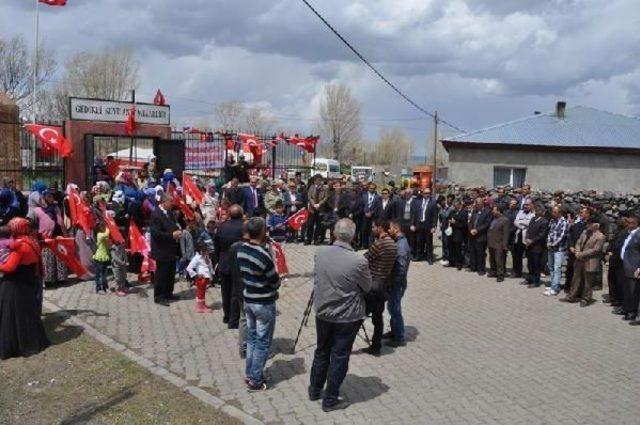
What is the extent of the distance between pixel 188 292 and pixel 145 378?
13.9ft

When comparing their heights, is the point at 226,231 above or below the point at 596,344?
above

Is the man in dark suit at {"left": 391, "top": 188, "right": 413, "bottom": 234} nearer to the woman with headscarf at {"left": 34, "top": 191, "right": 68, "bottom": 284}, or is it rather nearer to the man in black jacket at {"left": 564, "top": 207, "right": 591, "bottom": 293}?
the man in black jacket at {"left": 564, "top": 207, "right": 591, "bottom": 293}

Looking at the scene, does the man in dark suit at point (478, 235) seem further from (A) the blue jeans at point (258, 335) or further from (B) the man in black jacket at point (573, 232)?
(A) the blue jeans at point (258, 335)

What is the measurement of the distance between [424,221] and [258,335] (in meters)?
9.28

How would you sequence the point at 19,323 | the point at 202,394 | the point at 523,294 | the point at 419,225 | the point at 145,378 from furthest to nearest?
the point at 419,225, the point at 523,294, the point at 19,323, the point at 145,378, the point at 202,394

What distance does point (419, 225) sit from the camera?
15.1 metres

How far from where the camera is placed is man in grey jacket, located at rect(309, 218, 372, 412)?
589 centimetres

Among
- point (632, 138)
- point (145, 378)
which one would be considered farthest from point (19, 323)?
point (632, 138)

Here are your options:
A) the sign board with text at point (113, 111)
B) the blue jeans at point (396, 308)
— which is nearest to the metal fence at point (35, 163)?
the sign board with text at point (113, 111)

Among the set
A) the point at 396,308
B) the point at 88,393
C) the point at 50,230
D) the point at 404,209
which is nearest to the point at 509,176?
the point at 404,209

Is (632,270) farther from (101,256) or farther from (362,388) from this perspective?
(101,256)

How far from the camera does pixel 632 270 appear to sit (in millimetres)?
9789

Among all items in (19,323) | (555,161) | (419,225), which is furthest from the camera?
(555,161)

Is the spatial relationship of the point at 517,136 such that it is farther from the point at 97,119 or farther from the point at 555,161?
the point at 97,119
